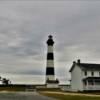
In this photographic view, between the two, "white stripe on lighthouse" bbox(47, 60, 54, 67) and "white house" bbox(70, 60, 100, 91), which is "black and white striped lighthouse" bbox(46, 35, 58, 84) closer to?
"white stripe on lighthouse" bbox(47, 60, 54, 67)

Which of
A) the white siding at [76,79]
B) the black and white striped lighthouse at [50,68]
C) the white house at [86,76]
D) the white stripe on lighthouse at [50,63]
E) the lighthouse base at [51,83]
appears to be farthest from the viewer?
the lighthouse base at [51,83]

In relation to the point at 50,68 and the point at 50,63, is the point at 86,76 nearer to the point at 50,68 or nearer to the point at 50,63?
the point at 50,68

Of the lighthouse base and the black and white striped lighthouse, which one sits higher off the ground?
the black and white striped lighthouse

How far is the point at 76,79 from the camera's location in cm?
6494

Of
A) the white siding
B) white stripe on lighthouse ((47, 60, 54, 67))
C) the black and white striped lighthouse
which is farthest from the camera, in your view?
white stripe on lighthouse ((47, 60, 54, 67))

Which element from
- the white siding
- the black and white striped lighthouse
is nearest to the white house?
the white siding

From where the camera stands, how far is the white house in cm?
5997

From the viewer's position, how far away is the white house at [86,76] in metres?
60.0

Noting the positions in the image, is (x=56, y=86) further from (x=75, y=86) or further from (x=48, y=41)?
(x=48, y=41)

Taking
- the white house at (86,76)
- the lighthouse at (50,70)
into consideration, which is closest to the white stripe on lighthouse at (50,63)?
the lighthouse at (50,70)

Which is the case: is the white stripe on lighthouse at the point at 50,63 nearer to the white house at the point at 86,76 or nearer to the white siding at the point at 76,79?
the white siding at the point at 76,79

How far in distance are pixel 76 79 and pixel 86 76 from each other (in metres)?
3.63

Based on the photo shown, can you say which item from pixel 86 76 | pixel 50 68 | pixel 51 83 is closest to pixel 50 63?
pixel 50 68

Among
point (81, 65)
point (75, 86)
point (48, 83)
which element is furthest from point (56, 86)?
point (81, 65)
